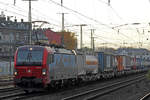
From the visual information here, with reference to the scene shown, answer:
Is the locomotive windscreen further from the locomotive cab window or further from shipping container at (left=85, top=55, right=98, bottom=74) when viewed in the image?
shipping container at (left=85, top=55, right=98, bottom=74)

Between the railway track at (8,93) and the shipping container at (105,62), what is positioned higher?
the shipping container at (105,62)

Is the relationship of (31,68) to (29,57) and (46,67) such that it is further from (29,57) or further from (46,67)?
(46,67)

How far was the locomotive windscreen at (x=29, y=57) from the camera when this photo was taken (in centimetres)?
1881

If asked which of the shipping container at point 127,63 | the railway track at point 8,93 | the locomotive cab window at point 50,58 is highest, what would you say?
the locomotive cab window at point 50,58

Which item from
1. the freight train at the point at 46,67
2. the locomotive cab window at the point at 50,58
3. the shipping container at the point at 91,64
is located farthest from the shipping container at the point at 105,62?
the locomotive cab window at the point at 50,58

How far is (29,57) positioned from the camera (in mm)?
19016

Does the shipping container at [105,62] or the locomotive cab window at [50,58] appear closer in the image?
the locomotive cab window at [50,58]

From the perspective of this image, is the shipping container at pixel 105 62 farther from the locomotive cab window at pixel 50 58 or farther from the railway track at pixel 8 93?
the railway track at pixel 8 93

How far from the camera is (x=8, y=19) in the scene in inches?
3789

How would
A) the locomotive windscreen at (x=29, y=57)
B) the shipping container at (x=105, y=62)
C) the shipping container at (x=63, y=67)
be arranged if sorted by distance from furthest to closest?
the shipping container at (x=105, y=62), the shipping container at (x=63, y=67), the locomotive windscreen at (x=29, y=57)

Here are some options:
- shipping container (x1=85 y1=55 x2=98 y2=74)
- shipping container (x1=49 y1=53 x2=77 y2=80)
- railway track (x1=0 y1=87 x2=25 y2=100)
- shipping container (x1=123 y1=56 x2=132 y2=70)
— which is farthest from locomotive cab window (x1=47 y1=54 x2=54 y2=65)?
shipping container (x1=123 y1=56 x2=132 y2=70)

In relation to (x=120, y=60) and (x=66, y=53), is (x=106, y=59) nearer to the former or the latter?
(x=120, y=60)

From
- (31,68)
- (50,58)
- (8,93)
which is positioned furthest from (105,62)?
(31,68)

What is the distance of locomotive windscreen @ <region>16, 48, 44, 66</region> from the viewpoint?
1881cm
